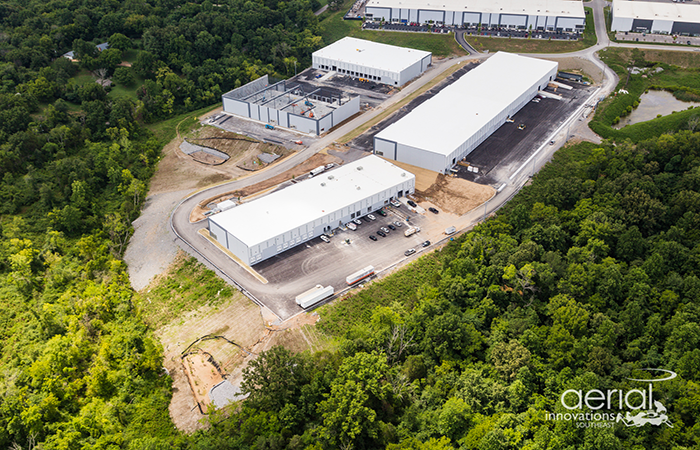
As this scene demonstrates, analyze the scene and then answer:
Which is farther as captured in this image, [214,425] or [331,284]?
[331,284]

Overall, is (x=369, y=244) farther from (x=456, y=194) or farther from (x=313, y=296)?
(x=456, y=194)

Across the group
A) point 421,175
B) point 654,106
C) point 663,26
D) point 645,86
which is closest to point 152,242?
point 421,175

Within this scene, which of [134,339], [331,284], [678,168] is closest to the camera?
[134,339]

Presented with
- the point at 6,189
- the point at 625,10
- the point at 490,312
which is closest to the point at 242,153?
the point at 6,189

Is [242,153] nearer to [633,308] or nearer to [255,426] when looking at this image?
[255,426]

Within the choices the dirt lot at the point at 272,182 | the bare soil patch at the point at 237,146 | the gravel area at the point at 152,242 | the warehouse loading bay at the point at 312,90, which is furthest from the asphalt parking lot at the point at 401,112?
the gravel area at the point at 152,242

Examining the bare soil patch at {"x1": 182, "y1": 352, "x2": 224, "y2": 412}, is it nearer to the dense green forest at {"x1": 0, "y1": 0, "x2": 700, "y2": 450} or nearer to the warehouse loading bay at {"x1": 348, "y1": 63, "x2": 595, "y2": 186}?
the dense green forest at {"x1": 0, "y1": 0, "x2": 700, "y2": 450}

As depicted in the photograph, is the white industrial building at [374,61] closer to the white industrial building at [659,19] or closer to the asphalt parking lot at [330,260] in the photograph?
the asphalt parking lot at [330,260]
